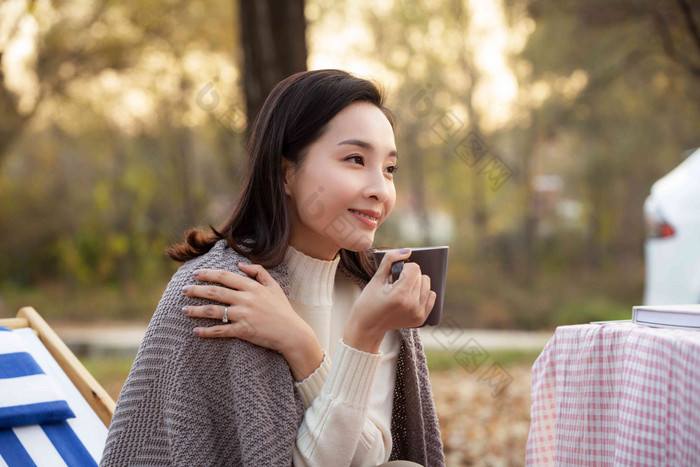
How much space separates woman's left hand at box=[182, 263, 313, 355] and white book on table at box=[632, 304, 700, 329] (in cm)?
68

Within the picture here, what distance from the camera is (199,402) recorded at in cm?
135

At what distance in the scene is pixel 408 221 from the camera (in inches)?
414

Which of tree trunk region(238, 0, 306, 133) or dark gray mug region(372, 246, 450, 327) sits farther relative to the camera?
tree trunk region(238, 0, 306, 133)

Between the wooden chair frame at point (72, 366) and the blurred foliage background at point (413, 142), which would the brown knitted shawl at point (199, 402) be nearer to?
the wooden chair frame at point (72, 366)

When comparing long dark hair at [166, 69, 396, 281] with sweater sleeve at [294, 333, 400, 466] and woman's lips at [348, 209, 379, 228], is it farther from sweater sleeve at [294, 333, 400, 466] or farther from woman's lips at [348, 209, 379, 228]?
sweater sleeve at [294, 333, 400, 466]

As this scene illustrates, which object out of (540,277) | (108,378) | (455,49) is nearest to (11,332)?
(108,378)

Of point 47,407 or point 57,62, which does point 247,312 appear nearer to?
point 47,407

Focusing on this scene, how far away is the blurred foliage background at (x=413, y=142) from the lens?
9484mm

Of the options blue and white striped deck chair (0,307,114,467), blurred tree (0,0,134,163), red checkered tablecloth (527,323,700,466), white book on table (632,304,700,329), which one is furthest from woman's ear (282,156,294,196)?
blurred tree (0,0,134,163)

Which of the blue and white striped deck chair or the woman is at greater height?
the woman

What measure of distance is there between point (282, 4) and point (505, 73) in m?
7.03

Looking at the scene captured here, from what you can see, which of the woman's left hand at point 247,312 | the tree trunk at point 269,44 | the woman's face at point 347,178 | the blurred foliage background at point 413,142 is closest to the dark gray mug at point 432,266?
the woman's face at point 347,178

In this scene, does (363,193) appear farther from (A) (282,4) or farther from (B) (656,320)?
(A) (282,4)

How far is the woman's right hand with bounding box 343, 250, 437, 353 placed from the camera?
136 cm
